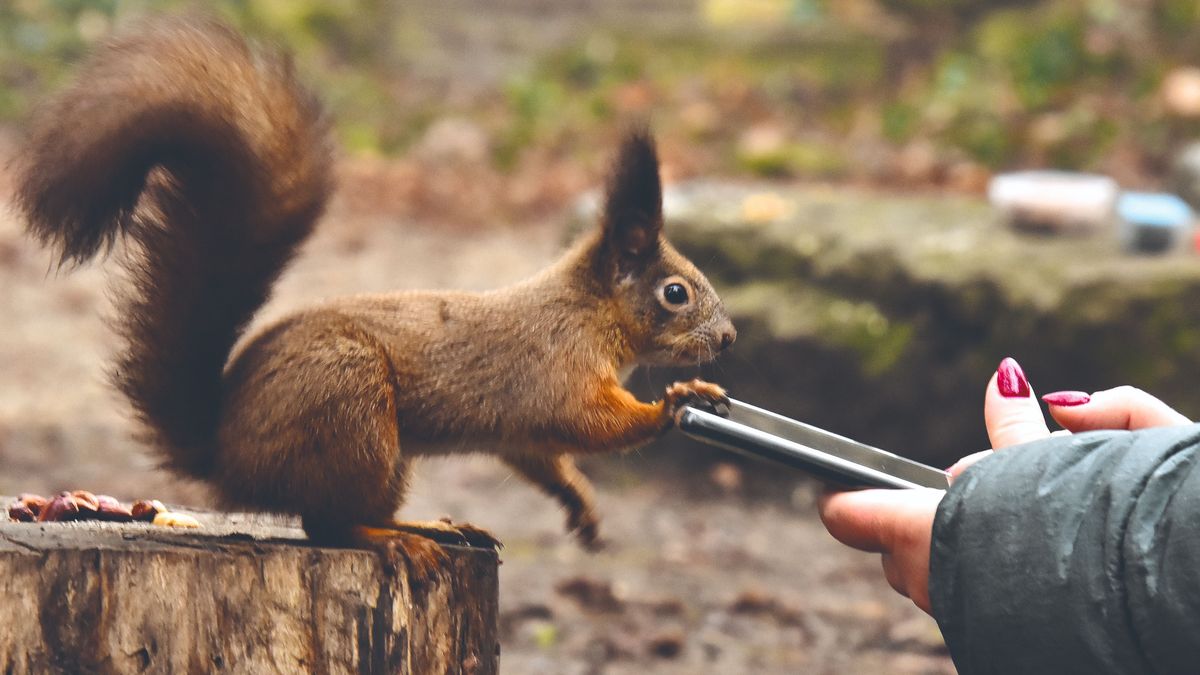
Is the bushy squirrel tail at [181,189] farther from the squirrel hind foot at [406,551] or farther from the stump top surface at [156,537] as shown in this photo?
the squirrel hind foot at [406,551]

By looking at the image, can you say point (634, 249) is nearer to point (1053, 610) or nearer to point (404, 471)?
point (404, 471)

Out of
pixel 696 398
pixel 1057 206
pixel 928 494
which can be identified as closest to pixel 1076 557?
pixel 928 494

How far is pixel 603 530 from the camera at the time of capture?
4.02 meters

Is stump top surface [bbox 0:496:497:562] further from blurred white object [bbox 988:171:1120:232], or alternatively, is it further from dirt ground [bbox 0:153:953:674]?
blurred white object [bbox 988:171:1120:232]

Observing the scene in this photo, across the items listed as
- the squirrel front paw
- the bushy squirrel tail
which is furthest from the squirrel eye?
the bushy squirrel tail

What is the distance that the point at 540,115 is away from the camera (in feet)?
23.7

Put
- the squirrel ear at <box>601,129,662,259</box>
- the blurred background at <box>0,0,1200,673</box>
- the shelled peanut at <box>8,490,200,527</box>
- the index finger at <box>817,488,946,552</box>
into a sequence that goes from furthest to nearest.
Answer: the blurred background at <box>0,0,1200,673</box> < the squirrel ear at <box>601,129,662,259</box> < the shelled peanut at <box>8,490,200,527</box> < the index finger at <box>817,488,946,552</box>

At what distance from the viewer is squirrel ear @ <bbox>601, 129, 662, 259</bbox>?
6.38ft

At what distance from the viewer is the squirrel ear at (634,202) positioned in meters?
1.94

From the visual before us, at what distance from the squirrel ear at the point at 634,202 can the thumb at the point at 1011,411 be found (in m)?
0.60

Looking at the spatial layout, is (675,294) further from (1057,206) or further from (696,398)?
(1057,206)

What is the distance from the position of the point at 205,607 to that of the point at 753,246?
10.6 feet

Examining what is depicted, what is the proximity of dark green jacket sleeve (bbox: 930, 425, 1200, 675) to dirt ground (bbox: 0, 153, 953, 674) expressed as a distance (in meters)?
0.97

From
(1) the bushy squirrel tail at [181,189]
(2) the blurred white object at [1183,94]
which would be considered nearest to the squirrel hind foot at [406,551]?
(1) the bushy squirrel tail at [181,189]
